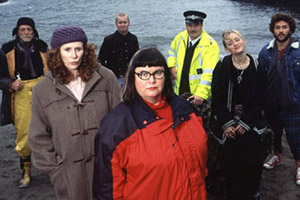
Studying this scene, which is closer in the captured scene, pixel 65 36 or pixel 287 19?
pixel 65 36

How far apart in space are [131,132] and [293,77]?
2.85 metres

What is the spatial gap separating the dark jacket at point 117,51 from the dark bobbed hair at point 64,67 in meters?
3.10

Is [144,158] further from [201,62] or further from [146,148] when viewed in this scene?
[201,62]

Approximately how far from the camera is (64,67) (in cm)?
254

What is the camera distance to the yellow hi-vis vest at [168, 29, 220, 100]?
389cm

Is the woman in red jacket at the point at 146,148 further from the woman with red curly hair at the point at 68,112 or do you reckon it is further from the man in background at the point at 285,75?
the man in background at the point at 285,75

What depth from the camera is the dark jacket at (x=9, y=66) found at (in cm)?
403

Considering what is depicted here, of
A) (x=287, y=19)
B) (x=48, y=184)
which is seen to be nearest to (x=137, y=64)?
(x=287, y=19)

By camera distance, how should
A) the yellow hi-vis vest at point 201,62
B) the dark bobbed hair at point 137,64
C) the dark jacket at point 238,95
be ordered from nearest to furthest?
the dark bobbed hair at point 137,64 → the dark jacket at point 238,95 → the yellow hi-vis vest at point 201,62

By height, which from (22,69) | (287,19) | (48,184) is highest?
(287,19)

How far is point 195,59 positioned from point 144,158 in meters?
2.30

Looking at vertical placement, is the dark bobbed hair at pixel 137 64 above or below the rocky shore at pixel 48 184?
above

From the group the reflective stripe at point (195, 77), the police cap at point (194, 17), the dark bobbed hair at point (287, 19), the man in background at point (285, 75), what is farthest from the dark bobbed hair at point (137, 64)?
the dark bobbed hair at point (287, 19)

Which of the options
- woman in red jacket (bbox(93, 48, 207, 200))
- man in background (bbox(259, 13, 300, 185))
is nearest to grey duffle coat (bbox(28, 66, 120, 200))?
woman in red jacket (bbox(93, 48, 207, 200))
